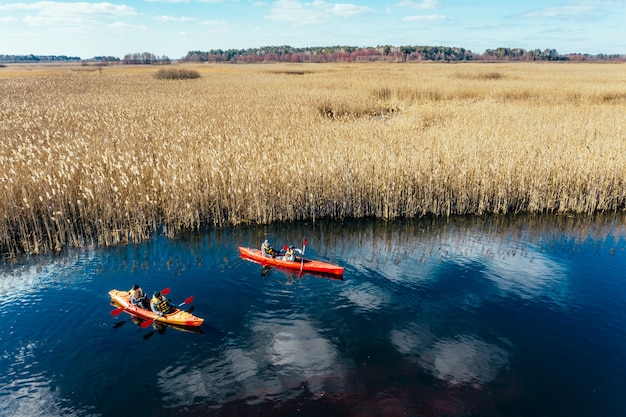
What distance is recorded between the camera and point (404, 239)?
782 inches

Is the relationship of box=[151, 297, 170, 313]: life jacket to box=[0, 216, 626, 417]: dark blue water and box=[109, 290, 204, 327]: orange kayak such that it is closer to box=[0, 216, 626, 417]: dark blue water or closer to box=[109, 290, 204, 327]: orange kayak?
box=[109, 290, 204, 327]: orange kayak

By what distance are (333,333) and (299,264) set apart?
4210 mm

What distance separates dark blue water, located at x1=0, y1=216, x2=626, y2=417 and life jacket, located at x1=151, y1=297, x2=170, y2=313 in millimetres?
788

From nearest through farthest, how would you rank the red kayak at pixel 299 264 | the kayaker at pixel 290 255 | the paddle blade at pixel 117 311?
the paddle blade at pixel 117 311 < the red kayak at pixel 299 264 < the kayaker at pixel 290 255

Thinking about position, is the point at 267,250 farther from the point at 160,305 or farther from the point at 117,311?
the point at 117,311

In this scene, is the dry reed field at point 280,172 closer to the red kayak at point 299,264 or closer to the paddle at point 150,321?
the red kayak at point 299,264

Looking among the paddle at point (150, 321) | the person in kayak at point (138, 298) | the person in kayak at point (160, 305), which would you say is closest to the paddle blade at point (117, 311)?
the person in kayak at point (138, 298)

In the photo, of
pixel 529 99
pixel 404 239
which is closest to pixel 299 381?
pixel 404 239

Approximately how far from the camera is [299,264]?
16609 millimetres

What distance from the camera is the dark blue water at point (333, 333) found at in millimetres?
10570

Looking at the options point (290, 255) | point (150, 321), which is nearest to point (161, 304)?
point (150, 321)

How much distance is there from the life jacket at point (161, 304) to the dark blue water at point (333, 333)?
0.79 meters

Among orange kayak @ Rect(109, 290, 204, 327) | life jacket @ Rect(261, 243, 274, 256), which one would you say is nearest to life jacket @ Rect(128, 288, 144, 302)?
orange kayak @ Rect(109, 290, 204, 327)

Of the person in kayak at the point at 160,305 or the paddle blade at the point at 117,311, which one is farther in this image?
the paddle blade at the point at 117,311
